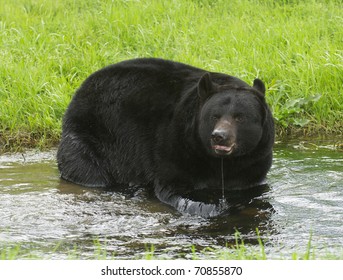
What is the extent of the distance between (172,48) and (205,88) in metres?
4.11

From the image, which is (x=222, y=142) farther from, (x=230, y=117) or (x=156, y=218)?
(x=156, y=218)

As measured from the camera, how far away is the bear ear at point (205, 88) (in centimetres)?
662

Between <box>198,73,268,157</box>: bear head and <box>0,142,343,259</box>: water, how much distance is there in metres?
0.57

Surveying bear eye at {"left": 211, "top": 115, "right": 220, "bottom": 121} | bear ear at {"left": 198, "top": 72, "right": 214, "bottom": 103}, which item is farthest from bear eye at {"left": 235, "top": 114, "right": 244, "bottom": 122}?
bear ear at {"left": 198, "top": 72, "right": 214, "bottom": 103}

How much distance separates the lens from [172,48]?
35.0 ft

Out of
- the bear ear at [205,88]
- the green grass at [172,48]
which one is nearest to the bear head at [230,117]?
the bear ear at [205,88]

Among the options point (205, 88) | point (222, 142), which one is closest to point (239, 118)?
point (222, 142)

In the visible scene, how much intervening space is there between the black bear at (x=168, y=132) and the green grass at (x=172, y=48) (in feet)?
4.70

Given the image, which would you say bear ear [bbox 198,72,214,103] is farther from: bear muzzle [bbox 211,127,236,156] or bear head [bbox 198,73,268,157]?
bear muzzle [bbox 211,127,236,156]

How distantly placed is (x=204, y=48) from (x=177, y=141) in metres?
3.93

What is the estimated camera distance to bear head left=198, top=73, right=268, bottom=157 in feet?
20.6

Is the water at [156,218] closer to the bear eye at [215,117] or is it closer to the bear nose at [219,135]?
the bear nose at [219,135]

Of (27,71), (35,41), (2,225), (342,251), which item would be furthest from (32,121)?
(342,251)

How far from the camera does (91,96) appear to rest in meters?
7.80
